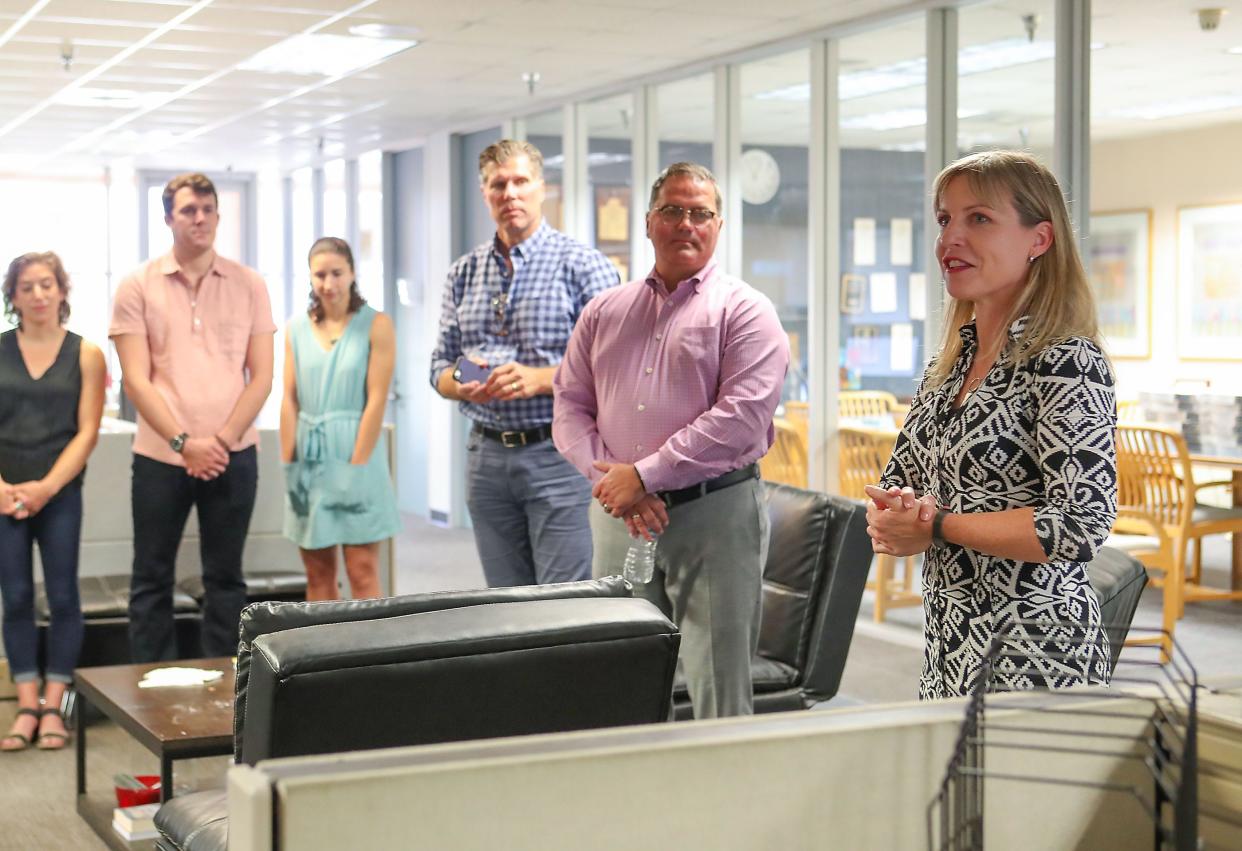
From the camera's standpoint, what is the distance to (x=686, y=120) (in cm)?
790

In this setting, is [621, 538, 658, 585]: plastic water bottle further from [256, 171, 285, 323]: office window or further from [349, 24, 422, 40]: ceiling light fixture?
[256, 171, 285, 323]: office window

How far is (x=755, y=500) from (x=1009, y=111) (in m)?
3.31

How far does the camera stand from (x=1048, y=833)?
1.21m

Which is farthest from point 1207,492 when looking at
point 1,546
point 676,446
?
point 1,546

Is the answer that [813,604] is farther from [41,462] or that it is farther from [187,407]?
[41,462]

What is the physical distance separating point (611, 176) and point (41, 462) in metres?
4.82

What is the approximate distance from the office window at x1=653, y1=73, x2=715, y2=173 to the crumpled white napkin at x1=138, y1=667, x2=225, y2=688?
456 cm

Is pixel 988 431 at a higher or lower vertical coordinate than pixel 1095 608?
higher

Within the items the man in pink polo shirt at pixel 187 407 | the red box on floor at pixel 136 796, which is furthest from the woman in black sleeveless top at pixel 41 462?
the red box on floor at pixel 136 796

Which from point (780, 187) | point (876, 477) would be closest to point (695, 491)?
point (876, 477)

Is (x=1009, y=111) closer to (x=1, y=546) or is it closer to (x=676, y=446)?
(x=676, y=446)

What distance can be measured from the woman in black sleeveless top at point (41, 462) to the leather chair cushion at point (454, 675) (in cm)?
270

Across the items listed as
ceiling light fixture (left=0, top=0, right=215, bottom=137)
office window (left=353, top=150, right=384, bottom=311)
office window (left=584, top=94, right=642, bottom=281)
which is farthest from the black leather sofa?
office window (left=353, top=150, right=384, bottom=311)

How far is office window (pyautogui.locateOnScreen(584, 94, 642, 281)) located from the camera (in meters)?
8.47
